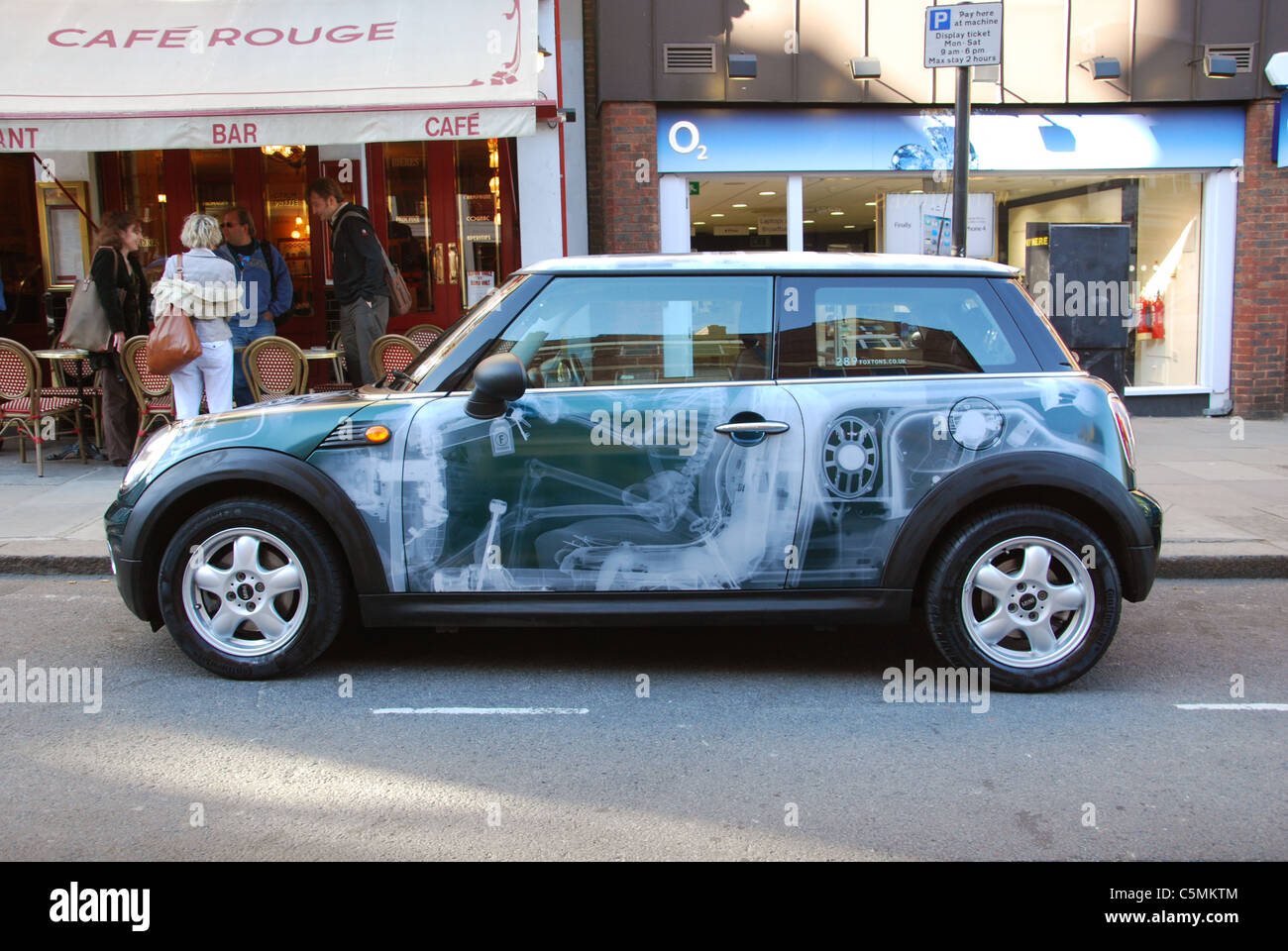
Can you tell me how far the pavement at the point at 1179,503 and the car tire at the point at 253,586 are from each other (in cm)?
243

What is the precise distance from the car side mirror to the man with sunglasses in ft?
19.0

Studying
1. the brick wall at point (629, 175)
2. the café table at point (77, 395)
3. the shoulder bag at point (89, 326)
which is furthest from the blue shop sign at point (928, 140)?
the café table at point (77, 395)

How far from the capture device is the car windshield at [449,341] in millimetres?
4465

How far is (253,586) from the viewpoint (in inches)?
175

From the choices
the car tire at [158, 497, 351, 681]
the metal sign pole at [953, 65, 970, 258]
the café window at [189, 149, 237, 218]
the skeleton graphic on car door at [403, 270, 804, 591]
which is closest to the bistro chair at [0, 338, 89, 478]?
the café window at [189, 149, 237, 218]

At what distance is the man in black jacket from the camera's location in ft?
31.0

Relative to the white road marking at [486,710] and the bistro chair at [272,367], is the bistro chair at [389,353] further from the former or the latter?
the white road marking at [486,710]

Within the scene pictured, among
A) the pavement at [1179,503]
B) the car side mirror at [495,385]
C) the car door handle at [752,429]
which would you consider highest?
the car side mirror at [495,385]

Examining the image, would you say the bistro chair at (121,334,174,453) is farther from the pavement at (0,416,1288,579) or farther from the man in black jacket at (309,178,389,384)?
the man in black jacket at (309,178,389,384)

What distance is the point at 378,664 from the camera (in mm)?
4762

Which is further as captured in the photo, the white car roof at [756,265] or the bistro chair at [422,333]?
the bistro chair at [422,333]

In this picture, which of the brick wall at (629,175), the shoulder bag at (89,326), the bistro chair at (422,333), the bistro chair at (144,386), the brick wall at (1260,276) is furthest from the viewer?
the brick wall at (1260,276)

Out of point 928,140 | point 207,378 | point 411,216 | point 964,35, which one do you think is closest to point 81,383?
point 207,378
